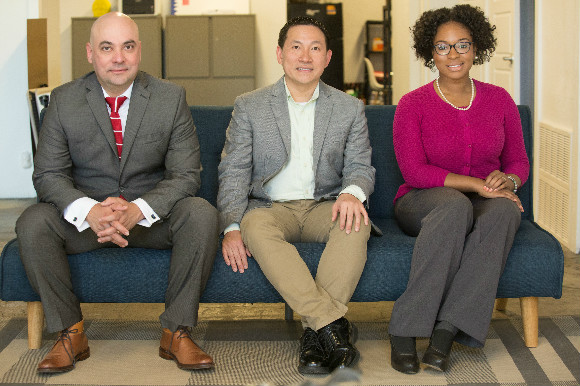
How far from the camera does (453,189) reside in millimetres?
2688

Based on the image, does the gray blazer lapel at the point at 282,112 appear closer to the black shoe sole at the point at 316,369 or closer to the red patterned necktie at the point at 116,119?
the red patterned necktie at the point at 116,119

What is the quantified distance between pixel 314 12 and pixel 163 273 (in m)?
8.67

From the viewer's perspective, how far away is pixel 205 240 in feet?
8.29

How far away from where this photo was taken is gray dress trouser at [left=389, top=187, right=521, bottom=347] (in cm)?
248

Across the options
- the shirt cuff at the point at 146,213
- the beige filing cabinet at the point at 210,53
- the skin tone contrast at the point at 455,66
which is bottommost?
the shirt cuff at the point at 146,213

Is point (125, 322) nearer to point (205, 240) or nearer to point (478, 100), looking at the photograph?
point (205, 240)

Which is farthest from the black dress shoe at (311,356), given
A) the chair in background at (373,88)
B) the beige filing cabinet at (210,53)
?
the chair in background at (373,88)

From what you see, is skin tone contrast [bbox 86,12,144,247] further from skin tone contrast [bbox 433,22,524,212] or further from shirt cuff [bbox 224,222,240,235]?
skin tone contrast [bbox 433,22,524,212]

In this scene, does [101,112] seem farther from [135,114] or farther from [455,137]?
[455,137]

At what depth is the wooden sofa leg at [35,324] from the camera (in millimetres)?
2689

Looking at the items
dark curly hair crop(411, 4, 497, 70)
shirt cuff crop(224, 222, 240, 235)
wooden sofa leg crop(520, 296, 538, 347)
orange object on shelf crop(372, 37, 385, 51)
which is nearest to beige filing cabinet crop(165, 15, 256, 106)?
orange object on shelf crop(372, 37, 385, 51)

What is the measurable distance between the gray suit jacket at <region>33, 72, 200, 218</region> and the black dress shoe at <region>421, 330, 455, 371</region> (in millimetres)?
955

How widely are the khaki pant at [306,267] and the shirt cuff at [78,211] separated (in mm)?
514

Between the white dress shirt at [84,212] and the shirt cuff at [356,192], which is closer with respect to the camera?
the white dress shirt at [84,212]
